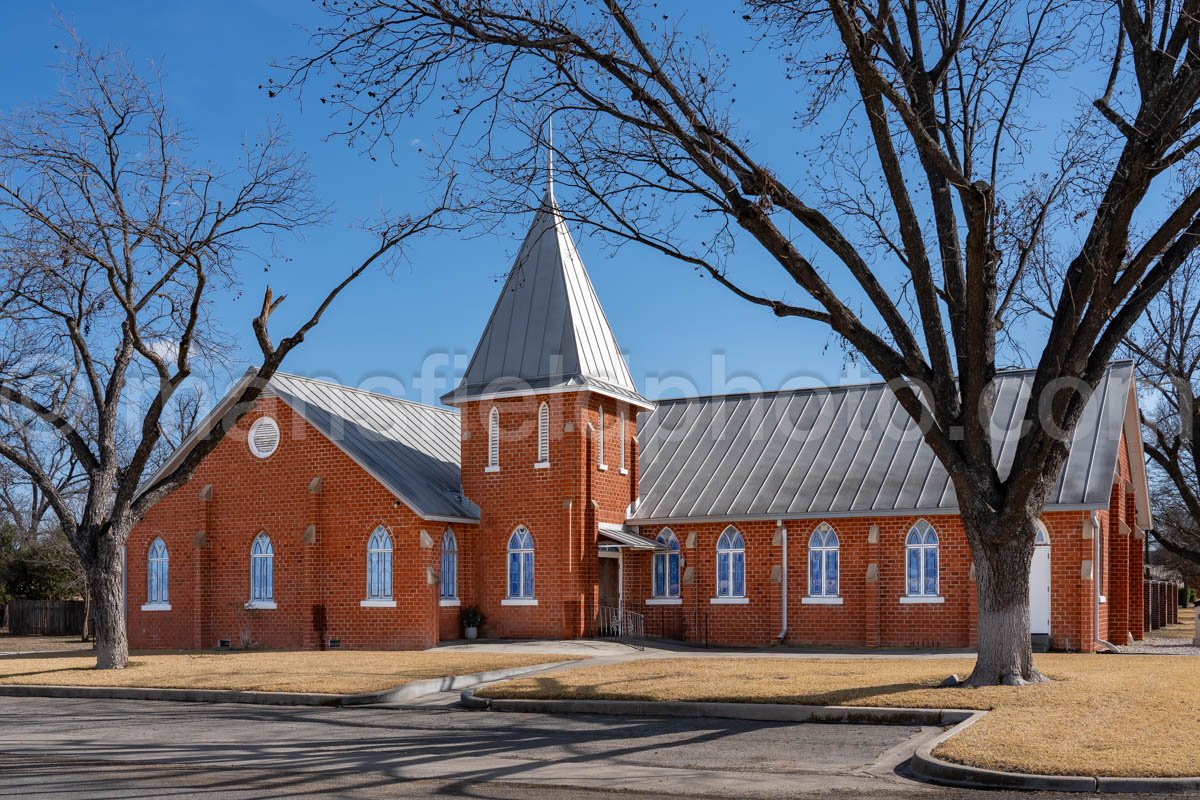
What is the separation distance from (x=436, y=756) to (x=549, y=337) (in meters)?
20.1

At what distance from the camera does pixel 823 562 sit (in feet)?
99.1

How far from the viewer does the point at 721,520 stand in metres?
31.2

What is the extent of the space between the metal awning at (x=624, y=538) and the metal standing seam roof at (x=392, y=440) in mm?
3447

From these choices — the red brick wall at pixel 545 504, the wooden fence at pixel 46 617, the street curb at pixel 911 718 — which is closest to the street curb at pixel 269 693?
the street curb at pixel 911 718

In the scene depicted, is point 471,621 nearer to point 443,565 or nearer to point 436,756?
point 443,565

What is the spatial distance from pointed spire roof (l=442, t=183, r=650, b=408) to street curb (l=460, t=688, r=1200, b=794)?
14.4 m

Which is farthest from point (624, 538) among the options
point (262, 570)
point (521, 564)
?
point (262, 570)

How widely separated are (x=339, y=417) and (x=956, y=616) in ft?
55.0

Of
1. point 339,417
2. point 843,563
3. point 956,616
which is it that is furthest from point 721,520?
point 339,417

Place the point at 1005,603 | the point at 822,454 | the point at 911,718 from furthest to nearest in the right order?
the point at 822,454, the point at 1005,603, the point at 911,718

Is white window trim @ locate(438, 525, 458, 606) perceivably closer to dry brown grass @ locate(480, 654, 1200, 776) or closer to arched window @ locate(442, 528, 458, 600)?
arched window @ locate(442, 528, 458, 600)

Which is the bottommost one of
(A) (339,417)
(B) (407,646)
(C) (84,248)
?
(B) (407,646)

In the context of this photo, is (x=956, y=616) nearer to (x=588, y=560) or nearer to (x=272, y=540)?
(x=588, y=560)

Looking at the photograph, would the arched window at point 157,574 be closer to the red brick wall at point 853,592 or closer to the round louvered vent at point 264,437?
the round louvered vent at point 264,437
